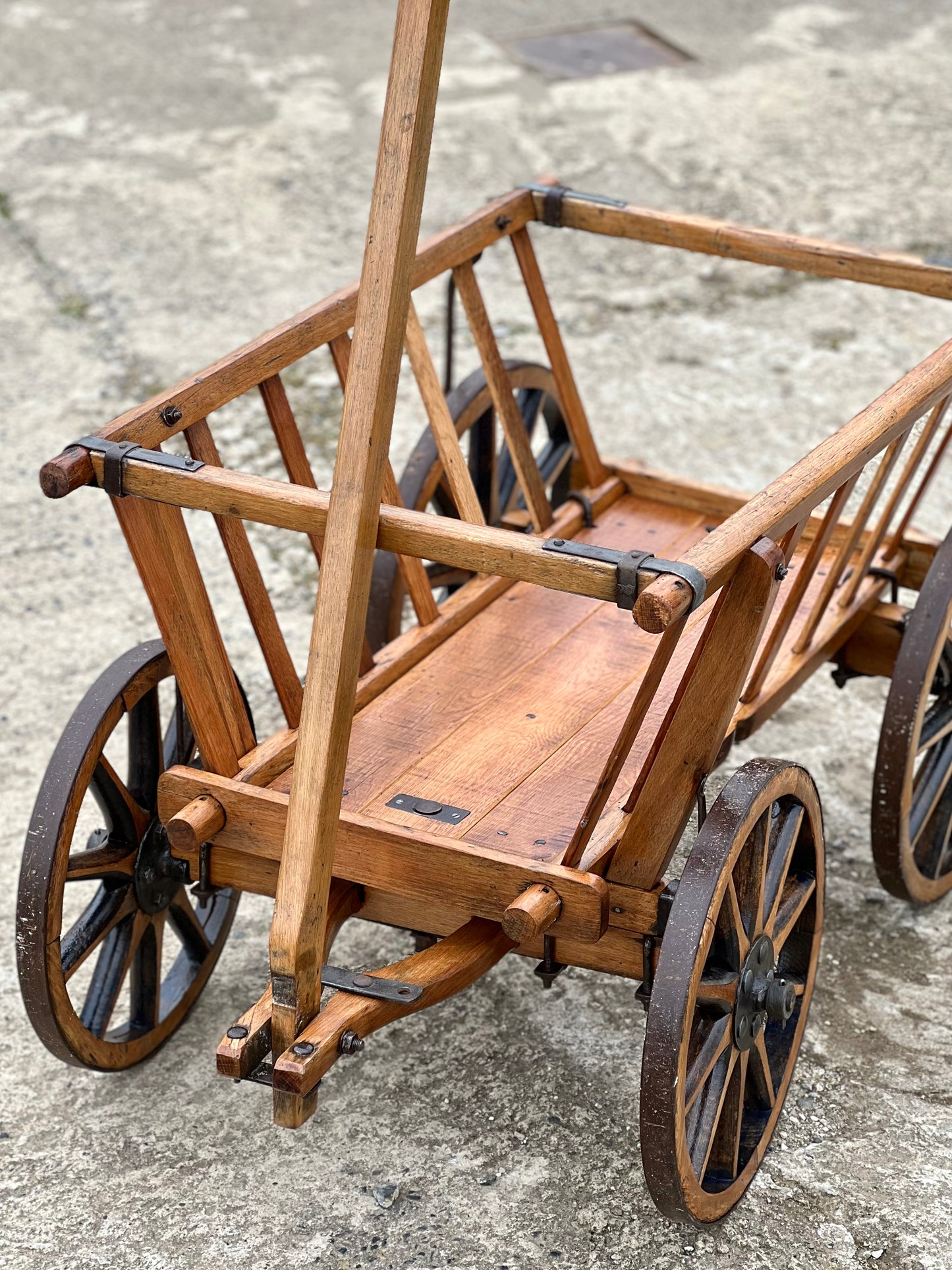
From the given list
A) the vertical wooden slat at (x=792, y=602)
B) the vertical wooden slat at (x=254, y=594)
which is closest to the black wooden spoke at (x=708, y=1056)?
the vertical wooden slat at (x=792, y=602)

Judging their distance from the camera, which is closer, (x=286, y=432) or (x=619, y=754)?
(x=619, y=754)

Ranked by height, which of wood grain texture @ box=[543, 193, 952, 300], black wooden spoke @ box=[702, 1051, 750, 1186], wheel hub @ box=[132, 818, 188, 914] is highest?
wood grain texture @ box=[543, 193, 952, 300]

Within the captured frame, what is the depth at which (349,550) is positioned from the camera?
2.38 m

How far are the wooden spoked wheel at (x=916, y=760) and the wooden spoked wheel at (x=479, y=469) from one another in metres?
1.08

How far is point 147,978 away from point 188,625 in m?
0.79

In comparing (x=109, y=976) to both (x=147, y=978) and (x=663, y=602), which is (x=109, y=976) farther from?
(x=663, y=602)

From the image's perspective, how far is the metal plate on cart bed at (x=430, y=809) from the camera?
281 cm

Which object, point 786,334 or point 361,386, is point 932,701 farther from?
point 786,334

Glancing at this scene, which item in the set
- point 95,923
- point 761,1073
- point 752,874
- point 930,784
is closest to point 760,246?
point 930,784

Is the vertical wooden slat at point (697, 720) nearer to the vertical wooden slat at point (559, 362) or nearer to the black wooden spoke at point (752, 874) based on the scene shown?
the black wooden spoke at point (752, 874)

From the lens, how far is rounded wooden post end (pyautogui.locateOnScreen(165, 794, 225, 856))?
104 inches

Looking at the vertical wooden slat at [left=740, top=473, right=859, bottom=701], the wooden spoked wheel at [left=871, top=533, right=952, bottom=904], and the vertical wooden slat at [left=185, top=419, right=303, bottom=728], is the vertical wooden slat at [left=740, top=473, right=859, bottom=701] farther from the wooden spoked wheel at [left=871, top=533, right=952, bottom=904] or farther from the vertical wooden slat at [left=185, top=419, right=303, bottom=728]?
the vertical wooden slat at [left=185, top=419, right=303, bottom=728]

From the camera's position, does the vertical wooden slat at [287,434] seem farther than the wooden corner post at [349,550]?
Yes

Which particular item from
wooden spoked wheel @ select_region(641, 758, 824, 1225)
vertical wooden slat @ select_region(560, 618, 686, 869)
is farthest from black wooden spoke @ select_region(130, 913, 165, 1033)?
wooden spoked wheel @ select_region(641, 758, 824, 1225)
